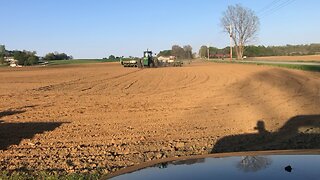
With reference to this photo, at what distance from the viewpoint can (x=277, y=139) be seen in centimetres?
1140

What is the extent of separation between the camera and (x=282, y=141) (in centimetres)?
1097

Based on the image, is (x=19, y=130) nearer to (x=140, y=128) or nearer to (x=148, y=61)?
(x=140, y=128)

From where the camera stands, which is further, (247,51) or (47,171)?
(247,51)

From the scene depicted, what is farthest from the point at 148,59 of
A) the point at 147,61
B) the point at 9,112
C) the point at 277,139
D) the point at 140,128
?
the point at 277,139

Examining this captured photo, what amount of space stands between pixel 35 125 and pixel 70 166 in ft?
19.5

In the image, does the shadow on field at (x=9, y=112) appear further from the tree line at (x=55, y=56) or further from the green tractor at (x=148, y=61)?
the tree line at (x=55, y=56)

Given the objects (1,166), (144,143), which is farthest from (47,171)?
(144,143)

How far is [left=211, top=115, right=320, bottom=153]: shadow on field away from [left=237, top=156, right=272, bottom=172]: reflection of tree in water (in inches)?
251

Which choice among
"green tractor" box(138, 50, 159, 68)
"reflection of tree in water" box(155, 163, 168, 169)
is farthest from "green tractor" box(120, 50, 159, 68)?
"reflection of tree in water" box(155, 163, 168, 169)

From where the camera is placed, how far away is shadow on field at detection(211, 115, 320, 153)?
10.2m

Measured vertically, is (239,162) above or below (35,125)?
above

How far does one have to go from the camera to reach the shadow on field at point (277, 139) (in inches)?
403

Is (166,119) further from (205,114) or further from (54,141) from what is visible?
(54,141)

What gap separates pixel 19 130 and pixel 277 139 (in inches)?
262
